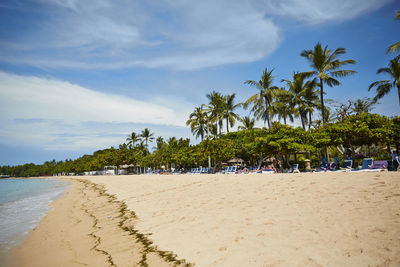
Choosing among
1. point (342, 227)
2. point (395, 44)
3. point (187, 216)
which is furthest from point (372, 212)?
point (395, 44)

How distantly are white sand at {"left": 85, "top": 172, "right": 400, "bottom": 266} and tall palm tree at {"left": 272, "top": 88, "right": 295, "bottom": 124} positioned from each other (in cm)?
1960

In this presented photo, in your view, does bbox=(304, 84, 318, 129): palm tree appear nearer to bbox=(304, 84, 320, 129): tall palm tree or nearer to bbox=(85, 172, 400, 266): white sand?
bbox=(304, 84, 320, 129): tall palm tree

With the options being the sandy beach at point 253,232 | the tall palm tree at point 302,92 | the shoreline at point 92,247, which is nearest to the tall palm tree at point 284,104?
the tall palm tree at point 302,92

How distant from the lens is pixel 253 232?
4516 mm

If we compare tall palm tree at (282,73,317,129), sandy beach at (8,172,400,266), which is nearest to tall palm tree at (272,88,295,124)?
tall palm tree at (282,73,317,129)

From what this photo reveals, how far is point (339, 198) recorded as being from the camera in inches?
221

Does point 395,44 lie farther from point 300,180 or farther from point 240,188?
point 240,188

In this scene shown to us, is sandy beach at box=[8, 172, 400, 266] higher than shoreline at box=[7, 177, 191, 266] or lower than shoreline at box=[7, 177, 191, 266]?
higher

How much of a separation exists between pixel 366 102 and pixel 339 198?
33.6 m

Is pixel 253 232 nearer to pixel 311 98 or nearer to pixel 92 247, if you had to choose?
pixel 92 247

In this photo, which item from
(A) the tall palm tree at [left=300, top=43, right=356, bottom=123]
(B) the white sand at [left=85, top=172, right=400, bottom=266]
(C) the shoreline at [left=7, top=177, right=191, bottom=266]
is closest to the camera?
(B) the white sand at [left=85, top=172, right=400, bottom=266]

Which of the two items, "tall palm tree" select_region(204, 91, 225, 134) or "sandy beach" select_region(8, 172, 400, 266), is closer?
"sandy beach" select_region(8, 172, 400, 266)

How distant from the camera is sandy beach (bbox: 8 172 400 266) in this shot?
3516 millimetres

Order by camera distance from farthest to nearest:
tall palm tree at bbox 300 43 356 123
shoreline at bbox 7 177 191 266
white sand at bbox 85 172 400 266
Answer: tall palm tree at bbox 300 43 356 123
shoreline at bbox 7 177 191 266
white sand at bbox 85 172 400 266
